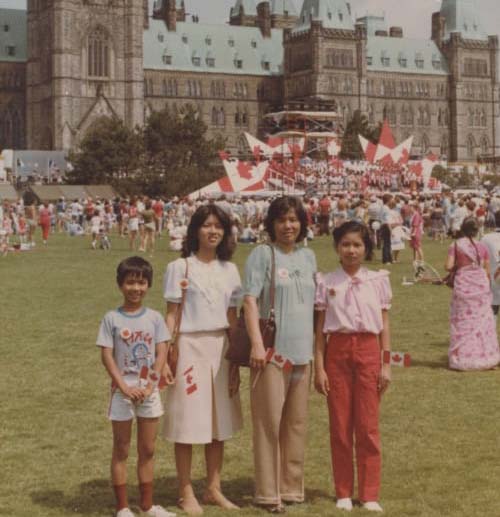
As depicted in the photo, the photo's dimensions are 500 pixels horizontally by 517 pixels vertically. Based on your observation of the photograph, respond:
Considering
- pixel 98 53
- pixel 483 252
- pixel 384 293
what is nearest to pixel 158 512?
pixel 384 293

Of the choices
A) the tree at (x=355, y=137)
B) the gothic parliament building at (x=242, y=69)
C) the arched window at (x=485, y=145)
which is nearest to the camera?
the tree at (x=355, y=137)

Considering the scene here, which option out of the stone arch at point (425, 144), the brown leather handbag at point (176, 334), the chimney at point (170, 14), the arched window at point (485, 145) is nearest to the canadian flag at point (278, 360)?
the brown leather handbag at point (176, 334)

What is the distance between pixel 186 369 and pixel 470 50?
138024 mm

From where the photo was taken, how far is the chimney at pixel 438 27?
143 meters

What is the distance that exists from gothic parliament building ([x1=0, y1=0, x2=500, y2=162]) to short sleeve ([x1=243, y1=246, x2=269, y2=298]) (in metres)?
101

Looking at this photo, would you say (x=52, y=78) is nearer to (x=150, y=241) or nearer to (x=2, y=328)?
(x=150, y=241)

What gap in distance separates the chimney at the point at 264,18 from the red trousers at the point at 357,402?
133314 mm

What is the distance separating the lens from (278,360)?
830cm

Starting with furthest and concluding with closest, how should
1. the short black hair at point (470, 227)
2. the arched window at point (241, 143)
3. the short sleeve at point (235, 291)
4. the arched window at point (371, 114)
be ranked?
the arched window at point (371, 114), the arched window at point (241, 143), the short black hair at point (470, 227), the short sleeve at point (235, 291)

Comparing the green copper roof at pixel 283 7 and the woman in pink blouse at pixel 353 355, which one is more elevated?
the green copper roof at pixel 283 7

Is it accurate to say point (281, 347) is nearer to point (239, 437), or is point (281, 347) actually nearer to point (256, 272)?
point (256, 272)

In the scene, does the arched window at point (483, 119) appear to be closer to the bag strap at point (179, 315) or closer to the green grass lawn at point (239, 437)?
the green grass lawn at point (239, 437)

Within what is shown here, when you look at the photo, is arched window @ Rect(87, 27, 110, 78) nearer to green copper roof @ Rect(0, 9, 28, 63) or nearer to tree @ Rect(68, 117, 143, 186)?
green copper roof @ Rect(0, 9, 28, 63)

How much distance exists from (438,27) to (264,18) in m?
19.4
